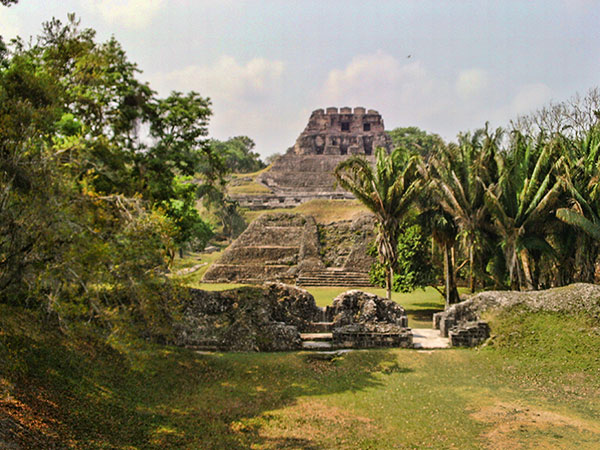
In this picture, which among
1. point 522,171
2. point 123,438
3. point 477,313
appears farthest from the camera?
point 522,171

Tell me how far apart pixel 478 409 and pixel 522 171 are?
9.94 metres

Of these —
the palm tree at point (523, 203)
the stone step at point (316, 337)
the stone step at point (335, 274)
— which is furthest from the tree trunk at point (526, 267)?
the stone step at point (335, 274)

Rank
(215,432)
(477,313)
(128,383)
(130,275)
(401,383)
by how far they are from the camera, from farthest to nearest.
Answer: (477,313)
(401,383)
(128,383)
(130,275)
(215,432)

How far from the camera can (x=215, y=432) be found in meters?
6.68

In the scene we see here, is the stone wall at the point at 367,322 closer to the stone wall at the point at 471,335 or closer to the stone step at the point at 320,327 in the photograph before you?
the stone step at the point at 320,327

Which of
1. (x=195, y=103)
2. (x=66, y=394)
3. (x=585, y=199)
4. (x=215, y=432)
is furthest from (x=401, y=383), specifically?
(x=195, y=103)

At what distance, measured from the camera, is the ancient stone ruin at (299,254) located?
2638 cm

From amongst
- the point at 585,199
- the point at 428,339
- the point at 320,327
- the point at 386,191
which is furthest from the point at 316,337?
the point at 585,199

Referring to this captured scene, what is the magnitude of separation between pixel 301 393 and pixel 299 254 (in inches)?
795

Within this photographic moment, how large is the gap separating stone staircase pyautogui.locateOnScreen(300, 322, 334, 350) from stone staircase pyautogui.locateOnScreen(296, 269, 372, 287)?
1214 cm

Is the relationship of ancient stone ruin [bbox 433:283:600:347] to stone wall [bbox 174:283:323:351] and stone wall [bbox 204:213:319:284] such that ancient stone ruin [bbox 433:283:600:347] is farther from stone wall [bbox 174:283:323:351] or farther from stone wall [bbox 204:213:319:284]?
stone wall [bbox 204:213:319:284]

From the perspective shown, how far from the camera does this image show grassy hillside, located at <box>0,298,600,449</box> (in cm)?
618

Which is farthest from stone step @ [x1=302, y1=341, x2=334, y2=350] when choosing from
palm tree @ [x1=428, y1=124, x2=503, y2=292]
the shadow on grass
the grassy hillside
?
palm tree @ [x1=428, y1=124, x2=503, y2=292]

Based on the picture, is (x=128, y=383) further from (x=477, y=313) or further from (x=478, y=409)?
(x=477, y=313)
